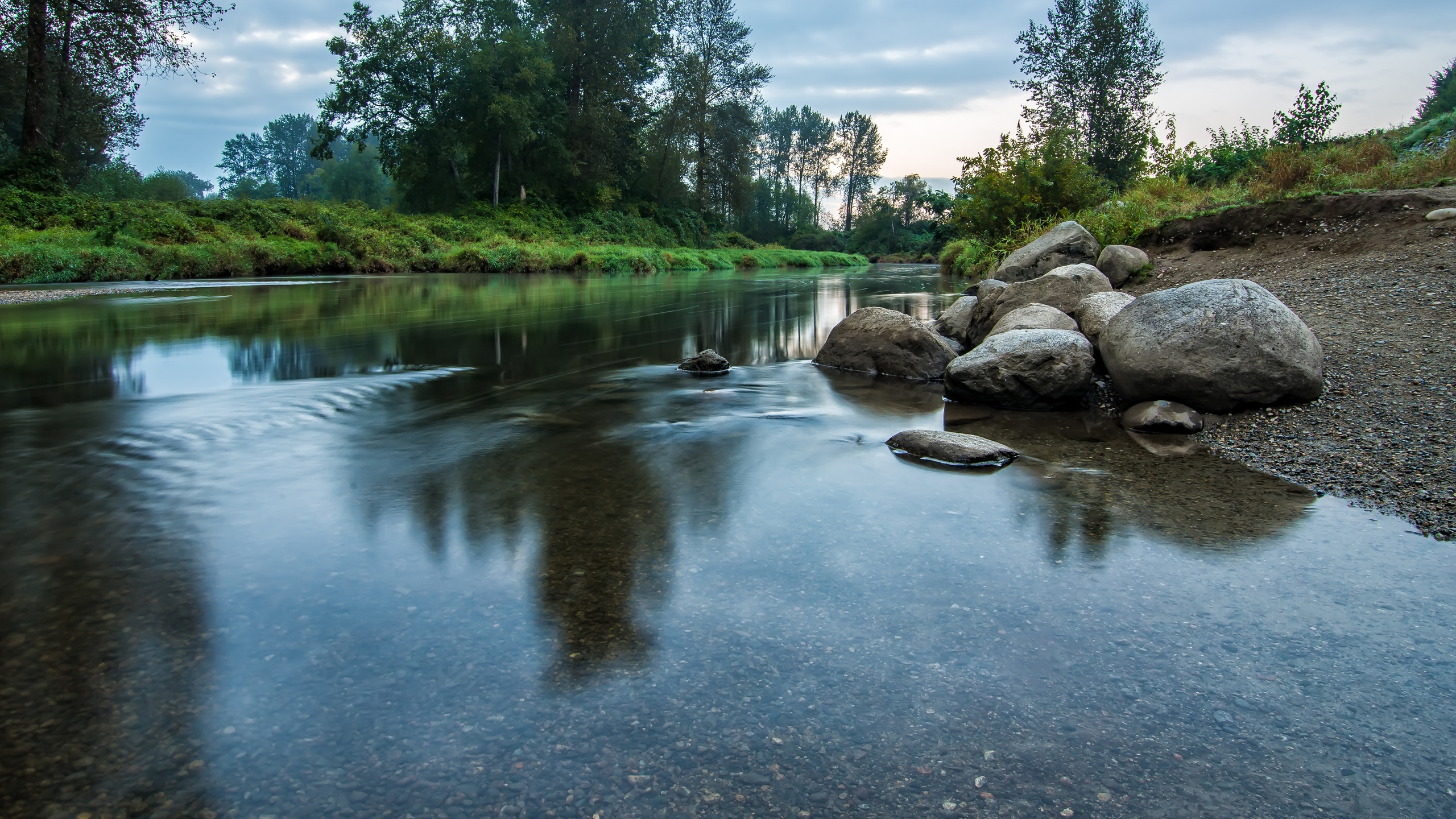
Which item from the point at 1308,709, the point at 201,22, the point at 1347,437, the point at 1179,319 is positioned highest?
the point at 201,22

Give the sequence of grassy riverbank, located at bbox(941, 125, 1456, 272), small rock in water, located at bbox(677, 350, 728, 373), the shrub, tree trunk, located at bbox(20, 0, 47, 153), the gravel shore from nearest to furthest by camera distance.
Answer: small rock in water, located at bbox(677, 350, 728, 373), grassy riverbank, located at bbox(941, 125, 1456, 272), the shrub, the gravel shore, tree trunk, located at bbox(20, 0, 47, 153)

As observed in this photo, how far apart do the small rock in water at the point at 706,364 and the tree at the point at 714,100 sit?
166ft

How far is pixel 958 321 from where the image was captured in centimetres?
1111

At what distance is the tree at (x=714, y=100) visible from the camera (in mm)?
57812

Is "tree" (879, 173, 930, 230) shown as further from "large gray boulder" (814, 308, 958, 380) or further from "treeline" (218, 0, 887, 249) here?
"large gray boulder" (814, 308, 958, 380)

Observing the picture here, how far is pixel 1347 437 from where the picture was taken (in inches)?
201

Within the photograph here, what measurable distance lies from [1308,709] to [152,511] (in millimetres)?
5108

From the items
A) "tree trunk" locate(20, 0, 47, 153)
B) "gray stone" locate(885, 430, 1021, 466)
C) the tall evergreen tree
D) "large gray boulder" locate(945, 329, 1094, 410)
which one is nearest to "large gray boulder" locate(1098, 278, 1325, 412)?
"large gray boulder" locate(945, 329, 1094, 410)

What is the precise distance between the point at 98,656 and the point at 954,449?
4478mm

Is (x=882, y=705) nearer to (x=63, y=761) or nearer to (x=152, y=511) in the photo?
(x=63, y=761)

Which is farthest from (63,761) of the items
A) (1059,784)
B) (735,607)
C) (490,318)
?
(490,318)

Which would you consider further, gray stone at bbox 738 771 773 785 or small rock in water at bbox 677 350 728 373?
small rock in water at bbox 677 350 728 373

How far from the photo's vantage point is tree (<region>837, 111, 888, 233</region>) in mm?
91250

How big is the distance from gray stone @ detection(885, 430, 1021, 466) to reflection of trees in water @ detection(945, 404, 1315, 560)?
130 millimetres
